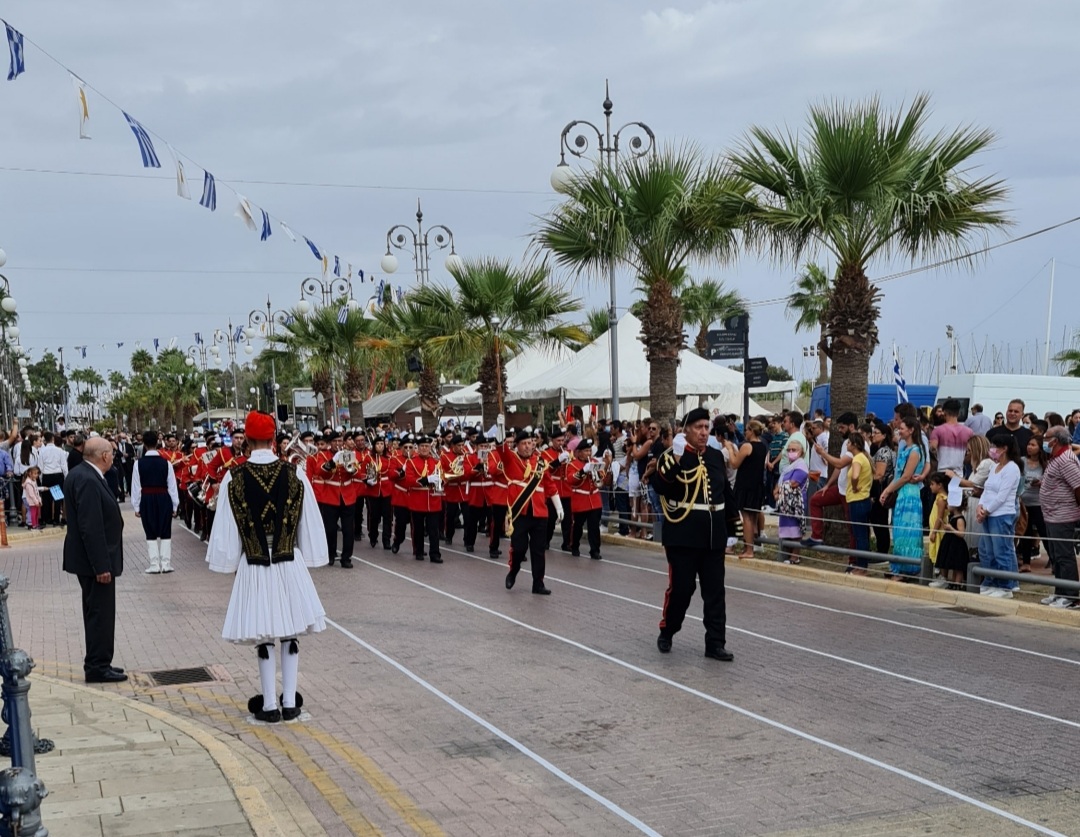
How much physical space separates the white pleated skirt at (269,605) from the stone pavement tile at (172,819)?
2.16 metres

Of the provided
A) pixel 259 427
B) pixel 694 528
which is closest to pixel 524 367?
pixel 694 528

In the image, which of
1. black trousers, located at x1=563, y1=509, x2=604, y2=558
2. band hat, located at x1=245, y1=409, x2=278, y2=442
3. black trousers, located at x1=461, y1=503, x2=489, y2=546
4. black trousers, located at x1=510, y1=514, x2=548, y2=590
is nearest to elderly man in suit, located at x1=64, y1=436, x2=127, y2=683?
band hat, located at x1=245, y1=409, x2=278, y2=442

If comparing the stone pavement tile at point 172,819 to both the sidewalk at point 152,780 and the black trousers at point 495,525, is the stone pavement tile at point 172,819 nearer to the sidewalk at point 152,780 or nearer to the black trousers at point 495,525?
the sidewalk at point 152,780

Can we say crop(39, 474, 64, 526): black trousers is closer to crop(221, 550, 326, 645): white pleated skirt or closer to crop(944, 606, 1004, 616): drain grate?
crop(944, 606, 1004, 616): drain grate

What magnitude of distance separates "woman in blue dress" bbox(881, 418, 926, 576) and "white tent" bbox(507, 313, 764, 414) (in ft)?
43.0

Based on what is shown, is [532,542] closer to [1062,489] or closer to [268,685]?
[1062,489]

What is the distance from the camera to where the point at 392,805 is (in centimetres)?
676

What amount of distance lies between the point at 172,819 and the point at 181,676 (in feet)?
14.6

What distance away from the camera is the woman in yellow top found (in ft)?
52.5

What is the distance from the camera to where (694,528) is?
1070cm

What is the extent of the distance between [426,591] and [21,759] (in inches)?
407

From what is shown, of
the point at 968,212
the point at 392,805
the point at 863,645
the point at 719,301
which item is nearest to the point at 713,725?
the point at 392,805

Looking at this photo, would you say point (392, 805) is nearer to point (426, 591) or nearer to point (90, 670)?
point (90, 670)

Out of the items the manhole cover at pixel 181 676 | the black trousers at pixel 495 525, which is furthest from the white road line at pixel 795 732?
the black trousers at pixel 495 525
